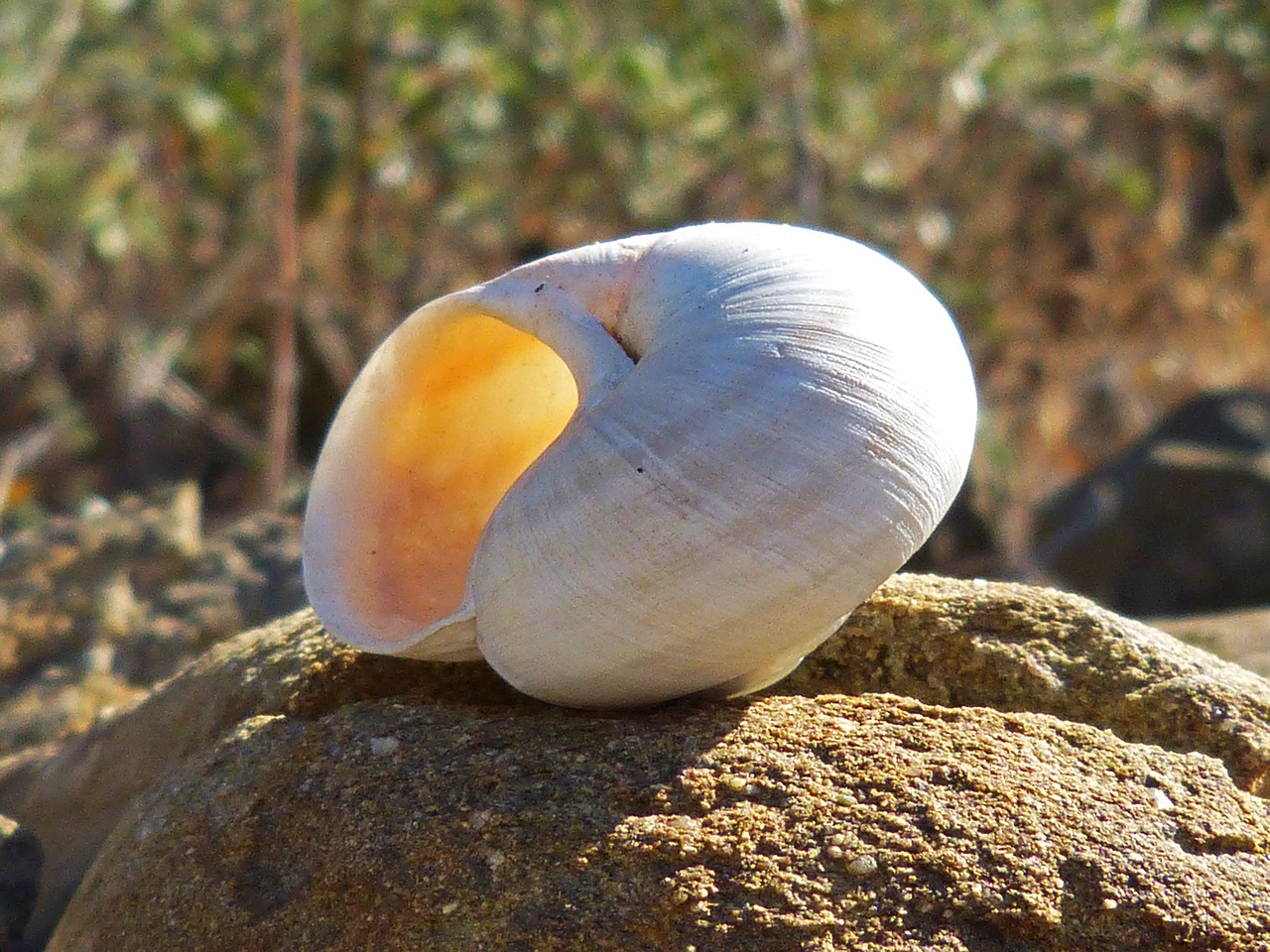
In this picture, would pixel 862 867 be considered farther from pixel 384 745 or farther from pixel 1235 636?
pixel 1235 636

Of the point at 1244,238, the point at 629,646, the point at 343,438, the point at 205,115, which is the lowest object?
the point at 1244,238

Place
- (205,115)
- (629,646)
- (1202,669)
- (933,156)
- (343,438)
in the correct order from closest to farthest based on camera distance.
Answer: (629,646)
(1202,669)
(343,438)
(205,115)
(933,156)

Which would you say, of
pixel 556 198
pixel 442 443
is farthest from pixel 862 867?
pixel 556 198

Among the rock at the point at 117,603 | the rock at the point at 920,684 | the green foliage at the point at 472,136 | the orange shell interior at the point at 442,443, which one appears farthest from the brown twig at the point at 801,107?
the rock at the point at 920,684

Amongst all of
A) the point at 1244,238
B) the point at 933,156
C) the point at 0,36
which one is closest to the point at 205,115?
the point at 0,36

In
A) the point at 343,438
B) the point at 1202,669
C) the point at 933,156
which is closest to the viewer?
the point at 1202,669

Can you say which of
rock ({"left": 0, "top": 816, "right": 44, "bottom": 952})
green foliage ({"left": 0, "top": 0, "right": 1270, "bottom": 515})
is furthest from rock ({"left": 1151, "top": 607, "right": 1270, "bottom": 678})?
green foliage ({"left": 0, "top": 0, "right": 1270, "bottom": 515})

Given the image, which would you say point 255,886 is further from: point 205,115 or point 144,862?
point 205,115
